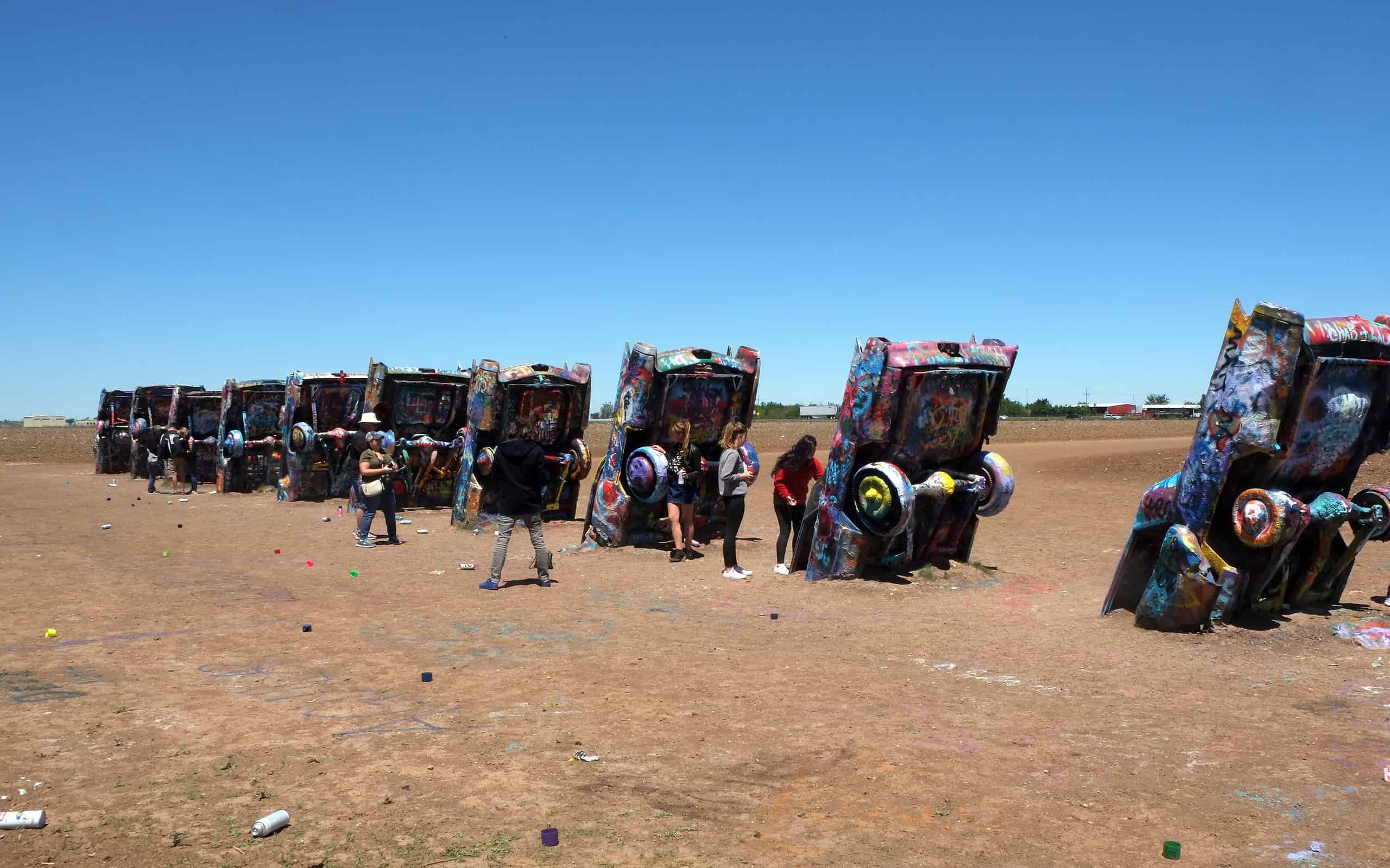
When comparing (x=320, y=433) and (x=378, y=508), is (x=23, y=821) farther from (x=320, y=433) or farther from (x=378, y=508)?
(x=320, y=433)

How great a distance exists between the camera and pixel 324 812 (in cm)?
487

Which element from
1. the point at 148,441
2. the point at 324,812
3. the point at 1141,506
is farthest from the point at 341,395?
the point at 324,812

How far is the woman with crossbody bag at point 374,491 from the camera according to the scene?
47.5 ft

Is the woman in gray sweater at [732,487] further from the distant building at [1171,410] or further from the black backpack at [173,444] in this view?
the distant building at [1171,410]

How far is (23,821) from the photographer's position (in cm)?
458

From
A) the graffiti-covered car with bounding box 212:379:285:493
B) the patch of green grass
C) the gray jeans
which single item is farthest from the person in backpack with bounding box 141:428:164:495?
the patch of green grass

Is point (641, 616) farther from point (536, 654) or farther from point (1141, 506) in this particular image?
point (1141, 506)

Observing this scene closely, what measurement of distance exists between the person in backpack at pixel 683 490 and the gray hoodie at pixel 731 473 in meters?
1.23

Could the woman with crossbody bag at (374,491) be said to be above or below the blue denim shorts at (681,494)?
below

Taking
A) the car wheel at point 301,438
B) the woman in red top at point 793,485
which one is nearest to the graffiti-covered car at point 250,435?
the car wheel at point 301,438

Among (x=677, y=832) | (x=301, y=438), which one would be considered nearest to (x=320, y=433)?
(x=301, y=438)

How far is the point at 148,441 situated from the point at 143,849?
26271 mm

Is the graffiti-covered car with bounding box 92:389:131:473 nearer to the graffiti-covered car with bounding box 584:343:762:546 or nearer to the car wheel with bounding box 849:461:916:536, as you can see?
the graffiti-covered car with bounding box 584:343:762:546

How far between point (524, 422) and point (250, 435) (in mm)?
11326
